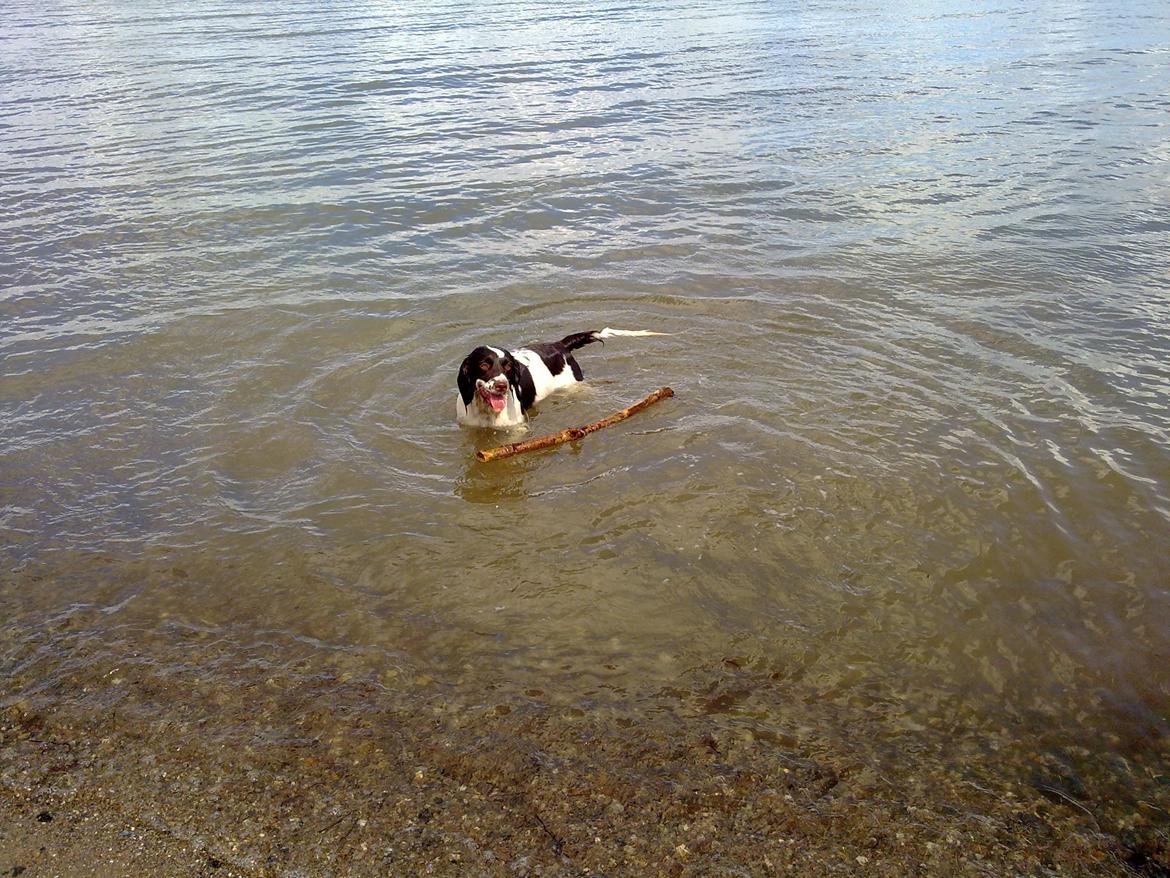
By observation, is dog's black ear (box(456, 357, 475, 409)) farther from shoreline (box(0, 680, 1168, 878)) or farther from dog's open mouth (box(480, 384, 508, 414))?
shoreline (box(0, 680, 1168, 878))

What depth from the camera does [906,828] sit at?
3578 mm

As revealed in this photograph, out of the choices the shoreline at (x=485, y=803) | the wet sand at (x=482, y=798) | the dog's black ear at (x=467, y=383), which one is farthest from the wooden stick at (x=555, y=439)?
the shoreline at (x=485, y=803)

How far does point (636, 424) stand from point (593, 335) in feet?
4.43

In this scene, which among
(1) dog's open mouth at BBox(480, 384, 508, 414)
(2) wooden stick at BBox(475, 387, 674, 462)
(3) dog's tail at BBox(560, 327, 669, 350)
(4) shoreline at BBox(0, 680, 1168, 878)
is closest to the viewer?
(4) shoreline at BBox(0, 680, 1168, 878)

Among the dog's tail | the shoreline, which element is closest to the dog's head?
the dog's tail

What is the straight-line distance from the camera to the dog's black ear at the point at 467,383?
705cm

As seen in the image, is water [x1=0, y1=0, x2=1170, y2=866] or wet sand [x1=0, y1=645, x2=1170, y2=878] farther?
water [x1=0, y1=0, x2=1170, y2=866]

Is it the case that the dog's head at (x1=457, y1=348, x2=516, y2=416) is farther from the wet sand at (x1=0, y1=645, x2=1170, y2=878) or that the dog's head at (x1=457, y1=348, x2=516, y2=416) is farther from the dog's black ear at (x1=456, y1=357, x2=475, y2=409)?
the wet sand at (x1=0, y1=645, x2=1170, y2=878)

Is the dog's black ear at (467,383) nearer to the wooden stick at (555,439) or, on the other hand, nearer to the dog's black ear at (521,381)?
the dog's black ear at (521,381)

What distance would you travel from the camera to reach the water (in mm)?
4621

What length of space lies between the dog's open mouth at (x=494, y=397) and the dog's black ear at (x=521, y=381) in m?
0.14

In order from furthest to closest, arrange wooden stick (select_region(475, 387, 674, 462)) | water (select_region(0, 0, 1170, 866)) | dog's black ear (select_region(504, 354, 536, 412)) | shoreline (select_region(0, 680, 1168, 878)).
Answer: dog's black ear (select_region(504, 354, 536, 412)) → wooden stick (select_region(475, 387, 674, 462)) → water (select_region(0, 0, 1170, 866)) → shoreline (select_region(0, 680, 1168, 878))

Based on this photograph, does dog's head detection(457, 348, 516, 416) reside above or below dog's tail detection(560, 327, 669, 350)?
above

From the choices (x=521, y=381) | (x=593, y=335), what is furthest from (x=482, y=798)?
(x=593, y=335)
